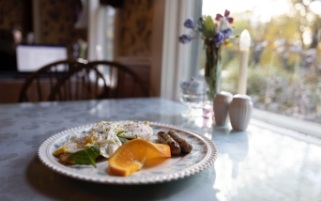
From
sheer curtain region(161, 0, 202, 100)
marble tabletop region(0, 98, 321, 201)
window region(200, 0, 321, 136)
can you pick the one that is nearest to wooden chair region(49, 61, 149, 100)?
sheer curtain region(161, 0, 202, 100)

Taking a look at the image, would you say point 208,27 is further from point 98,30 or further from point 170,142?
point 98,30

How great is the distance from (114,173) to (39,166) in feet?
0.68

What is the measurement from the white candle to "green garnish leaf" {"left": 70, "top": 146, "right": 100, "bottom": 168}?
664 millimetres

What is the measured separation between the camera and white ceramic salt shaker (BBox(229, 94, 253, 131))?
97 centimetres

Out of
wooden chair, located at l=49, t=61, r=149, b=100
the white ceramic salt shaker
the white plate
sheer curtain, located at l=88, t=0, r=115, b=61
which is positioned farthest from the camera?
sheer curtain, located at l=88, t=0, r=115, b=61

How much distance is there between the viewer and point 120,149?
0.58m

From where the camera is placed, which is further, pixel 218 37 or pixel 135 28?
pixel 135 28

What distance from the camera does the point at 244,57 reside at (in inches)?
40.3

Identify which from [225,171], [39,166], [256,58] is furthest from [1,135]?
[256,58]

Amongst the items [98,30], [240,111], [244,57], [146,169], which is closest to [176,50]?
[244,57]

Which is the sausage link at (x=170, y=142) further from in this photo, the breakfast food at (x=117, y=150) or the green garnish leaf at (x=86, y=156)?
the green garnish leaf at (x=86, y=156)

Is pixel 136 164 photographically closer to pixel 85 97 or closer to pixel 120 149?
pixel 120 149

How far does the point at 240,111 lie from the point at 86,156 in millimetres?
599

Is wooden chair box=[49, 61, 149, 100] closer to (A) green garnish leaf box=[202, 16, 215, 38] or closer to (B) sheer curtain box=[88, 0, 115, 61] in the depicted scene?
(A) green garnish leaf box=[202, 16, 215, 38]
